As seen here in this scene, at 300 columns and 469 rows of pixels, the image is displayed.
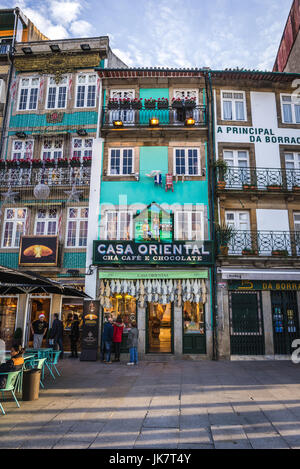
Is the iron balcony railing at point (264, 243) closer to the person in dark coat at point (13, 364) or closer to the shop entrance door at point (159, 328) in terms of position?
the shop entrance door at point (159, 328)

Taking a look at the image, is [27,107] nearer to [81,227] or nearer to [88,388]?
[81,227]

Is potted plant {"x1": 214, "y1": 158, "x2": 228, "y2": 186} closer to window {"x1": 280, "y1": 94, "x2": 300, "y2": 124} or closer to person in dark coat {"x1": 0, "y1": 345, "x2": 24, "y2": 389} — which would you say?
window {"x1": 280, "y1": 94, "x2": 300, "y2": 124}

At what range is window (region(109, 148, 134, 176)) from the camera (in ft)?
51.2

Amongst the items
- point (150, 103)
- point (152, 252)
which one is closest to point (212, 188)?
point (152, 252)

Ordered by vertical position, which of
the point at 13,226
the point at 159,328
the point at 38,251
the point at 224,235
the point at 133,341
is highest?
the point at 13,226

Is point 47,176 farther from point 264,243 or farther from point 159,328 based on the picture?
point 264,243

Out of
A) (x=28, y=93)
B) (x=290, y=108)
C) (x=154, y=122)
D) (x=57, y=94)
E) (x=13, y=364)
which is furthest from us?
(x=28, y=93)

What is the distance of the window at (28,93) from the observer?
17.5 m

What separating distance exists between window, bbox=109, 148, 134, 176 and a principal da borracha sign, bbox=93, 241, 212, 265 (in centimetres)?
370

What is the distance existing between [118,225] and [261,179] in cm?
721

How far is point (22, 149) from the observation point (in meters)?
17.0

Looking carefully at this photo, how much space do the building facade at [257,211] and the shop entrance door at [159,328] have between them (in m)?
2.18

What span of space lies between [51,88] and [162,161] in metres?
7.80

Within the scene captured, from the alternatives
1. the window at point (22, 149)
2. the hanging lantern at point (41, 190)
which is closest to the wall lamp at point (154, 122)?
the hanging lantern at point (41, 190)
